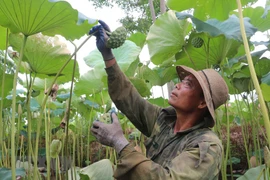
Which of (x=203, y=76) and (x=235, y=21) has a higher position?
(x=235, y=21)

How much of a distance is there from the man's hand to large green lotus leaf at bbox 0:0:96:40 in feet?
1.09

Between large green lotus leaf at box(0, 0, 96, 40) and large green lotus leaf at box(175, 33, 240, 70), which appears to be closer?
large green lotus leaf at box(0, 0, 96, 40)

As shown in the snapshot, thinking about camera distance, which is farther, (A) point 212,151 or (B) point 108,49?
(B) point 108,49

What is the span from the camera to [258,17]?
5.97ft

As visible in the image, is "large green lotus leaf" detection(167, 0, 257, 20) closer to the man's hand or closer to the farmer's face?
the farmer's face

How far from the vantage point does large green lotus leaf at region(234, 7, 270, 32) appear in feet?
5.86

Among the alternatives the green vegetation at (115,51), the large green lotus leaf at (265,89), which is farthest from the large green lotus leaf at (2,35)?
the large green lotus leaf at (265,89)

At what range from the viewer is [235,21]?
4.94 ft

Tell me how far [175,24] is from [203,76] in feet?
1.81

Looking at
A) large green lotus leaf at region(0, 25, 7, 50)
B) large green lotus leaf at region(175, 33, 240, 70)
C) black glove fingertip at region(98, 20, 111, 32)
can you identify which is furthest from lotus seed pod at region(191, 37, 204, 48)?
large green lotus leaf at region(0, 25, 7, 50)

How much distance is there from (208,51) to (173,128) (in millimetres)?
497

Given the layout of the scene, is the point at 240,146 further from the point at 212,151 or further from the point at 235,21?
the point at 212,151

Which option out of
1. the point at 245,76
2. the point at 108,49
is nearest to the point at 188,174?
the point at 108,49

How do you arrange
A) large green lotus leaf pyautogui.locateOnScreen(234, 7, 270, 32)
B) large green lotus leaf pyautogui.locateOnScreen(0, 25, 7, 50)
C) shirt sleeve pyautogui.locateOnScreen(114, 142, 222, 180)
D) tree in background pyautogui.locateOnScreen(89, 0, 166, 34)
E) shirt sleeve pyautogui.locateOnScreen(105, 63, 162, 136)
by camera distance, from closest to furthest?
shirt sleeve pyautogui.locateOnScreen(114, 142, 222, 180), shirt sleeve pyautogui.locateOnScreen(105, 63, 162, 136), large green lotus leaf pyautogui.locateOnScreen(0, 25, 7, 50), large green lotus leaf pyautogui.locateOnScreen(234, 7, 270, 32), tree in background pyautogui.locateOnScreen(89, 0, 166, 34)
